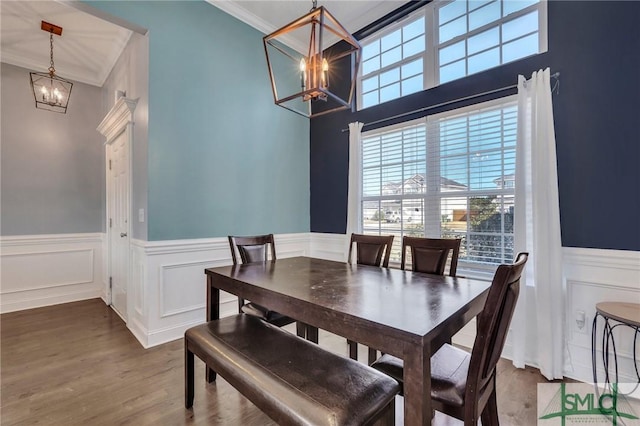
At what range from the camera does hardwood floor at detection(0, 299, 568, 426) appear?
1.67 metres

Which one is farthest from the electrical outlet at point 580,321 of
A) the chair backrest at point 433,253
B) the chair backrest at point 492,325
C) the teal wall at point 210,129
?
the teal wall at point 210,129

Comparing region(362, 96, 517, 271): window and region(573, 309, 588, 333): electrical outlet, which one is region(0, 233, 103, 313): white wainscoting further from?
region(573, 309, 588, 333): electrical outlet

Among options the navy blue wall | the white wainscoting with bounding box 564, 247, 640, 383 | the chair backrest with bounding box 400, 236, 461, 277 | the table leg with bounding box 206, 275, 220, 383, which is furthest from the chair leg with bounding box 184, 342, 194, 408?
the navy blue wall

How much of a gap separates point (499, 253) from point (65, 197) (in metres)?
5.33

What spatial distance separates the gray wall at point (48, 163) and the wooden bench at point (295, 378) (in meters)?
3.65

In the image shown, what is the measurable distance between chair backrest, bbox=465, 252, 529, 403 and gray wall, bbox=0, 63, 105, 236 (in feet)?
16.1

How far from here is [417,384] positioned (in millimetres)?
948

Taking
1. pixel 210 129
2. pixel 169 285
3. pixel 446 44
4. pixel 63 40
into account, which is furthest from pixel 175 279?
pixel 446 44

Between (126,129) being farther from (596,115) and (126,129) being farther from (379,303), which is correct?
(596,115)

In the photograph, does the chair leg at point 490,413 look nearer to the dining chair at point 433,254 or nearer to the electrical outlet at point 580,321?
the dining chair at point 433,254

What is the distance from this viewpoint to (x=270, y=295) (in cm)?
148

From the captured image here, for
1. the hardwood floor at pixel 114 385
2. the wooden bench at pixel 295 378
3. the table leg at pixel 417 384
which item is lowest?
the hardwood floor at pixel 114 385

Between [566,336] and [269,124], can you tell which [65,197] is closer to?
[269,124]

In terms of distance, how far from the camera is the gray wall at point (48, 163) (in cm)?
353
